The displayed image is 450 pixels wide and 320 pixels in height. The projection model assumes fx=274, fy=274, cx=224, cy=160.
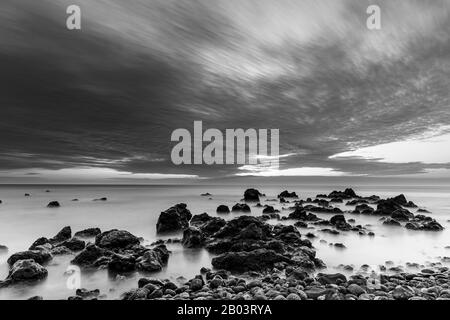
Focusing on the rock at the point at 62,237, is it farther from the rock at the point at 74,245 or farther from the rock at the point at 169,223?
the rock at the point at 169,223

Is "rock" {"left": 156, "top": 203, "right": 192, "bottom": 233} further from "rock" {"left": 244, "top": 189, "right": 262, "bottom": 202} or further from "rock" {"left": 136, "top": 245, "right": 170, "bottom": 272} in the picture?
"rock" {"left": 244, "top": 189, "right": 262, "bottom": 202}

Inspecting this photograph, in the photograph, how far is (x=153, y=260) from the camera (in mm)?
8531

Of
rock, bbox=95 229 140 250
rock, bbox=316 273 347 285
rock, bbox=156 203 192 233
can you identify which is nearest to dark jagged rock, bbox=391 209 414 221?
rock, bbox=156 203 192 233

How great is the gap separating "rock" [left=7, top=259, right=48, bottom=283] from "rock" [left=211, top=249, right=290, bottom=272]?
16.0ft

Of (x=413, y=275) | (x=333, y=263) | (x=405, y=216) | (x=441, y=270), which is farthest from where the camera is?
(x=405, y=216)

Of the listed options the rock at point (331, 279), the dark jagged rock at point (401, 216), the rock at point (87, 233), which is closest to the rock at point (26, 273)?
the rock at point (87, 233)

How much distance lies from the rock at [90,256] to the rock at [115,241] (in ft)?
2.33

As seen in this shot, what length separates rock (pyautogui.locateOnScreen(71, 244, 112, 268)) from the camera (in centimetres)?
862

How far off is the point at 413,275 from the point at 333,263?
2.28 m

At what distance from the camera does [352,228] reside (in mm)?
15219
